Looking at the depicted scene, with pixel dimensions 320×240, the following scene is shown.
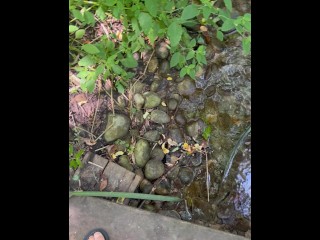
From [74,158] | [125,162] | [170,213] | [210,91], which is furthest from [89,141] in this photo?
[210,91]

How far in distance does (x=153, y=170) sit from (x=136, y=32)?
99 cm

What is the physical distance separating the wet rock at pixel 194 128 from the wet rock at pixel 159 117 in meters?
0.16

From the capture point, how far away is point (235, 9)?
246 centimetres

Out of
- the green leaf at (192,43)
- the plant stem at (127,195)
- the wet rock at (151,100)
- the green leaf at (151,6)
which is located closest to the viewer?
the green leaf at (151,6)

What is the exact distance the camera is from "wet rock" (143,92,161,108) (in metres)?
2.43

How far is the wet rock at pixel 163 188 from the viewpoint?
2320 millimetres

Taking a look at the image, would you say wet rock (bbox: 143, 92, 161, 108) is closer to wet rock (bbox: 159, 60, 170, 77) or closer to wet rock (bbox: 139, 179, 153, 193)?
wet rock (bbox: 159, 60, 170, 77)

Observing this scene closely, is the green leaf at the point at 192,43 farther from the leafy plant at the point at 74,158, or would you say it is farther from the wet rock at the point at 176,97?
the leafy plant at the point at 74,158

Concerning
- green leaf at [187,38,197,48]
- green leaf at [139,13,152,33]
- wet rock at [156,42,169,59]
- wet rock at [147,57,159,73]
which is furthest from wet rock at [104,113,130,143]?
green leaf at [139,13,152,33]

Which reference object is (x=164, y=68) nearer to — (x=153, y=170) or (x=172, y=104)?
(x=172, y=104)

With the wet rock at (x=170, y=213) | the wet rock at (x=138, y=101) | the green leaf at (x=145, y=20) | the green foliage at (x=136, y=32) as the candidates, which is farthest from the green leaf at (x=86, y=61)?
the wet rock at (x=170, y=213)

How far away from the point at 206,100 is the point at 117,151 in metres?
0.76

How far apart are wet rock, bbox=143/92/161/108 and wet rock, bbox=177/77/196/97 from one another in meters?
0.18

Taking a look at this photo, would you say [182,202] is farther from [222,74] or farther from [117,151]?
[222,74]
